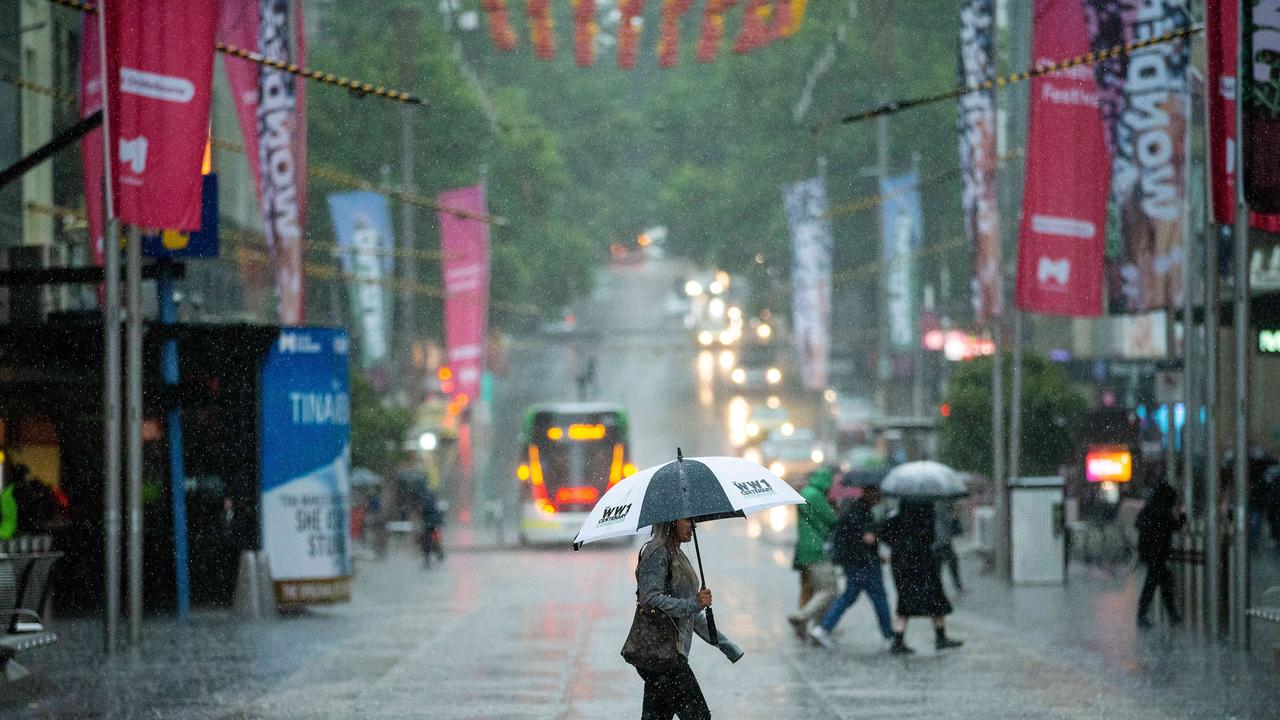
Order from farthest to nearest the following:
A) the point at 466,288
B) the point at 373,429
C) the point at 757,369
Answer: the point at 757,369 → the point at 466,288 → the point at 373,429

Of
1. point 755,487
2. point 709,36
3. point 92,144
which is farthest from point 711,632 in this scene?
point 709,36

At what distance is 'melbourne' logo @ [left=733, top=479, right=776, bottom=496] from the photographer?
10109mm

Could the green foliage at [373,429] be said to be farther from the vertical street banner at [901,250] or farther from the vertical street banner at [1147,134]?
the vertical street banner at [1147,134]

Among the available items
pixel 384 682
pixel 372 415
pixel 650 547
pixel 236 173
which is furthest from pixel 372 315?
pixel 650 547

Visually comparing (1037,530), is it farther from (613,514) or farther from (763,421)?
(763,421)

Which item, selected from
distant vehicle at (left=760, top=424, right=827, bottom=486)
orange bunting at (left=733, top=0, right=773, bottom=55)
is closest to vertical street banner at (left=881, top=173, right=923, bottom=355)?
distant vehicle at (left=760, top=424, right=827, bottom=486)

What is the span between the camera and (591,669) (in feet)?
55.0

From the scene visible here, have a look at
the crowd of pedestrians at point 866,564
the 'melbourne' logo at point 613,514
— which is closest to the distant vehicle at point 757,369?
the crowd of pedestrians at point 866,564

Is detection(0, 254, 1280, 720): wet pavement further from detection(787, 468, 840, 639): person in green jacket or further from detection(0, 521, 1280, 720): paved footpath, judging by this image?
detection(787, 468, 840, 639): person in green jacket

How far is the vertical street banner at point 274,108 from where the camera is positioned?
2472 centimetres

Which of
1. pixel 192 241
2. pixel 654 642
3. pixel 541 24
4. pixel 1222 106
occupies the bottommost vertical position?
pixel 654 642

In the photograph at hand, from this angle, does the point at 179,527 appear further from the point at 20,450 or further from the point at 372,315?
the point at 372,315

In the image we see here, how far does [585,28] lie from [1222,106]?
23266 millimetres

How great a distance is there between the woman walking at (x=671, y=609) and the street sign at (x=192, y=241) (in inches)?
512
